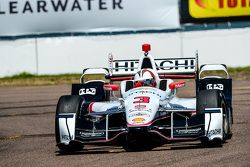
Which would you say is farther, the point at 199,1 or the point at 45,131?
the point at 199,1

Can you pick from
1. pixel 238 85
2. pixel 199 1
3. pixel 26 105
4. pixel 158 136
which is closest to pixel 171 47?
pixel 199 1

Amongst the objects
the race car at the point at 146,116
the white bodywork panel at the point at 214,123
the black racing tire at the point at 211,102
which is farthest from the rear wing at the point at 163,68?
the white bodywork panel at the point at 214,123

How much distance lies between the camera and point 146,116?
13.7m

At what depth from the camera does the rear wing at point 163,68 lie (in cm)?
1662

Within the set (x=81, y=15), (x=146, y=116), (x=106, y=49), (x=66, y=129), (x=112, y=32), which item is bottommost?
(x=66, y=129)

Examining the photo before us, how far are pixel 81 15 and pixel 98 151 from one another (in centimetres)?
1897

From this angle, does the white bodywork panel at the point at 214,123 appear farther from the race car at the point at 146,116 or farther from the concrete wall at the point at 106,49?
the concrete wall at the point at 106,49

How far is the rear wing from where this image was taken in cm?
1662

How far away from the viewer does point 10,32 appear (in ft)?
108

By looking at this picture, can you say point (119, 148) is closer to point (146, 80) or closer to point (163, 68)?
point (146, 80)

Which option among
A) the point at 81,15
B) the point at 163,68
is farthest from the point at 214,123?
the point at 81,15

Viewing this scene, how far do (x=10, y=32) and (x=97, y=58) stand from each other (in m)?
3.29

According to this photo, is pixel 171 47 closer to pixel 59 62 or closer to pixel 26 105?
pixel 59 62

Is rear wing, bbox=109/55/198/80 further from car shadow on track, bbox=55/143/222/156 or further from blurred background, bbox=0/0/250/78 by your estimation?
blurred background, bbox=0/0/250/78
